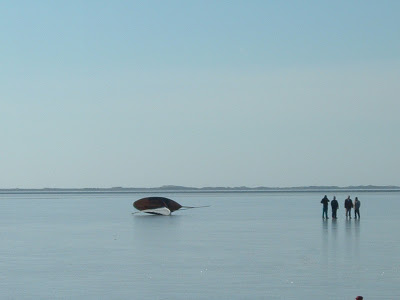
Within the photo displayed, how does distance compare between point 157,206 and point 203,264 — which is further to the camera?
point 157,206

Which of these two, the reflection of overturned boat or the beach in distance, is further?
the reflection of overturned boat

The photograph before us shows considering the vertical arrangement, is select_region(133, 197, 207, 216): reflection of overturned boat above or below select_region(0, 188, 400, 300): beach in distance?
above

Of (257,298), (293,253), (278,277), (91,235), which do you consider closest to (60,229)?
(91,235)

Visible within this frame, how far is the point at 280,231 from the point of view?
33.9m

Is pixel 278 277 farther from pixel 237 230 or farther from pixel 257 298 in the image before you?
pixel 237 230

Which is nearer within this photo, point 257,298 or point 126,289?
point 257,298

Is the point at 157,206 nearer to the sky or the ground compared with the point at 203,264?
nearer to the sky

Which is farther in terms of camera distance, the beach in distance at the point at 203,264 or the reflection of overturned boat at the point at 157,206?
the reflection of overturned boat at the point at 157,206

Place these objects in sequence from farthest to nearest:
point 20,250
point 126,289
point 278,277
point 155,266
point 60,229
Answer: point 60,229 → point 20,250 → point 155,266 → point 278,277 → point 126,289

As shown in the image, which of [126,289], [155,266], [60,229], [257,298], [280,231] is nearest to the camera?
[257,298]

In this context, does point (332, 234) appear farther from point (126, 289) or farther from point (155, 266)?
point (126, 289)

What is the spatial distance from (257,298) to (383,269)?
17.3 ft

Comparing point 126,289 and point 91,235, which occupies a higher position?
point 91,235

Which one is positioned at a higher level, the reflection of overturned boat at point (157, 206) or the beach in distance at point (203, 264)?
the reflection of overturned boat at point (157, 206)
